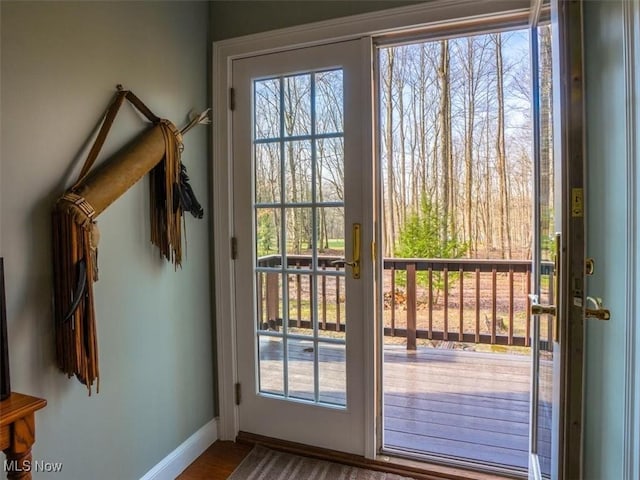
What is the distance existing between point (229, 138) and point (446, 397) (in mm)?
2276

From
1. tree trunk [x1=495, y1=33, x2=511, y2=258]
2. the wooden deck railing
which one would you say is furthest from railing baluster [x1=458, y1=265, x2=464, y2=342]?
tree trunk [x1=495, y1=33, x2=511, y2=258]

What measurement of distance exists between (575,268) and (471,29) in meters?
1.33

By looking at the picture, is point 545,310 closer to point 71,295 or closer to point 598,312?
point 598,312

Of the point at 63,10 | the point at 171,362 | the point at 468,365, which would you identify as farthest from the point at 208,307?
the point at 468,365

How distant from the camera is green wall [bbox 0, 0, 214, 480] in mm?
1318

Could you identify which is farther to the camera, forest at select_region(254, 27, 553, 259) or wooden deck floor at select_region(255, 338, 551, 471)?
forest at select_region(254, 27, 553, 259)

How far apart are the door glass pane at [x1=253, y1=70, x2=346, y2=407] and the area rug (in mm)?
291

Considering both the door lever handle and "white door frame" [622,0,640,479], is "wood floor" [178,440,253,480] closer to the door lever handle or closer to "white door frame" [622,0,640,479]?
the door lever handle

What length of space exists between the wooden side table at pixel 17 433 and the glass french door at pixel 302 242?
1.19 metres

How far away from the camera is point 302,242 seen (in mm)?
2141

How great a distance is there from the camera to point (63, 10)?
145 cm

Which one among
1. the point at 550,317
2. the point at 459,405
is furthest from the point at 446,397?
the point at 550,317

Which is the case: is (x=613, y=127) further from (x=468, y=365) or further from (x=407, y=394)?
(x=468, y=365)

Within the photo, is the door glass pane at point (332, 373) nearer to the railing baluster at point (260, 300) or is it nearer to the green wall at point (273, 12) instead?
the railing baluster at point (260, 300)
